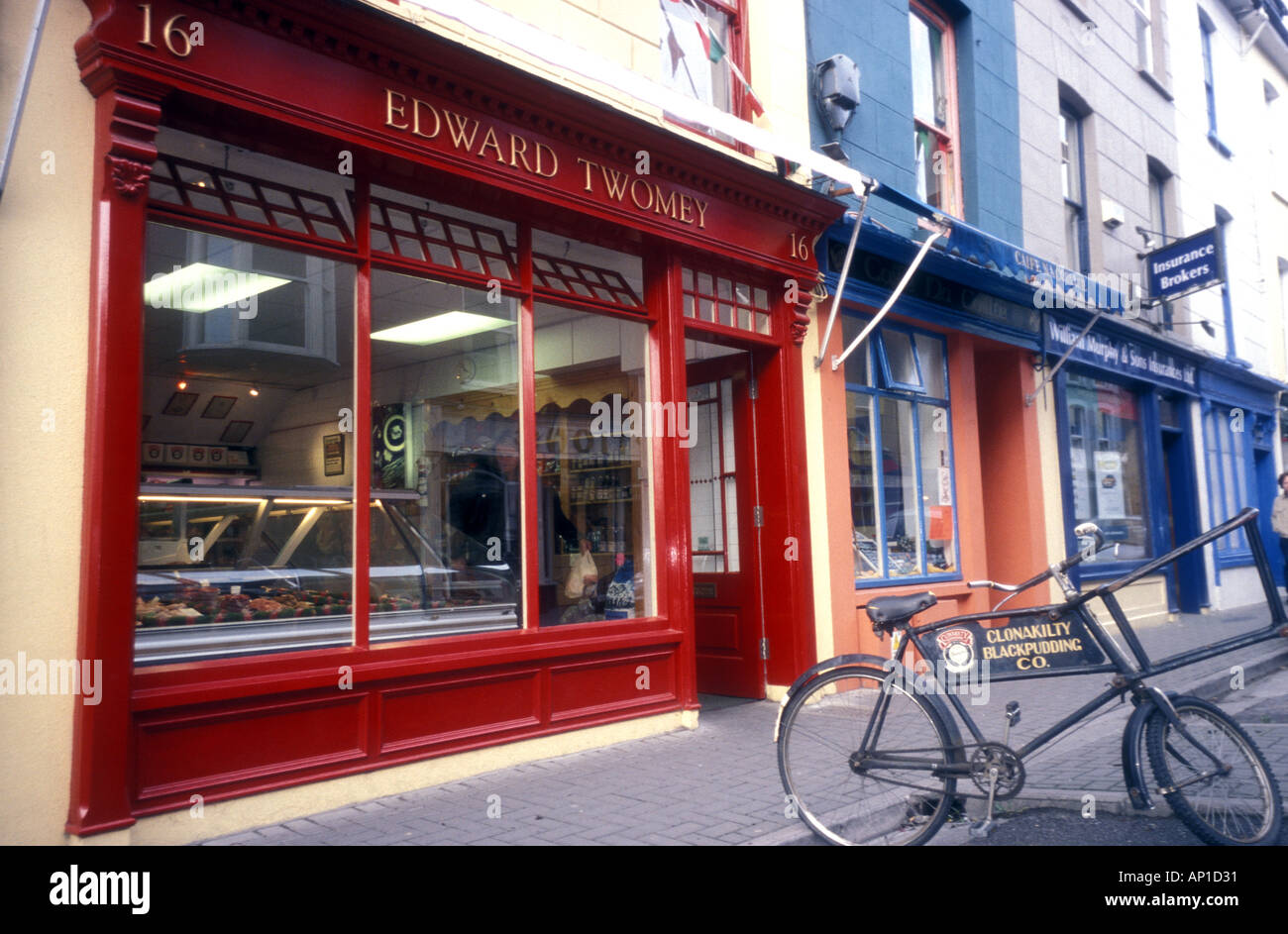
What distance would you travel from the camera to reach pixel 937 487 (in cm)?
1023

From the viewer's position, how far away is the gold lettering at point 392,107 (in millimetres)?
5484

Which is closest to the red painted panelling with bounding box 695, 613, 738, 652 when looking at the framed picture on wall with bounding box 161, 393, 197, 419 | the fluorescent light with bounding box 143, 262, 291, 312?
the fluorescent light with bounding box 143, 262, 291, 312

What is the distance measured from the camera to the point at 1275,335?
20.0 meters

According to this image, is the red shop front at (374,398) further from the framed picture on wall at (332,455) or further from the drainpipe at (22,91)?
the drainpipe at (22,91)

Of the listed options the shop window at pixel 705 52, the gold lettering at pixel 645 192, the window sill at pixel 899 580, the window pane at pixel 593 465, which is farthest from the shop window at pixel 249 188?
the window sill at pixel 899 580

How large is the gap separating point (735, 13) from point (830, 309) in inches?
105

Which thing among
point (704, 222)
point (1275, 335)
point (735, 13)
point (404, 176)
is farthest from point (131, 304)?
point (1275, 335)

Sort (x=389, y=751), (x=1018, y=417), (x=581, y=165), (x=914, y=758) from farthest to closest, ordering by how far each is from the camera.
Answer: (x=1018, y=417), (x=581, y=165), (x=389, y=751), (x=914, y=758)

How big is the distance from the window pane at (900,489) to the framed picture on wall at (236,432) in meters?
6.03

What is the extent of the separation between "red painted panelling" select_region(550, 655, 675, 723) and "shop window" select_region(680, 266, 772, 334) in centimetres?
269

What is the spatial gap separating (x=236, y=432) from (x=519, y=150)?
7.97 ft

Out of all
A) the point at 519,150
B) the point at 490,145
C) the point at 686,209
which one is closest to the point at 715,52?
the point at 686,209

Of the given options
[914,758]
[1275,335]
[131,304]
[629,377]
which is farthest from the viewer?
[1275,335]
